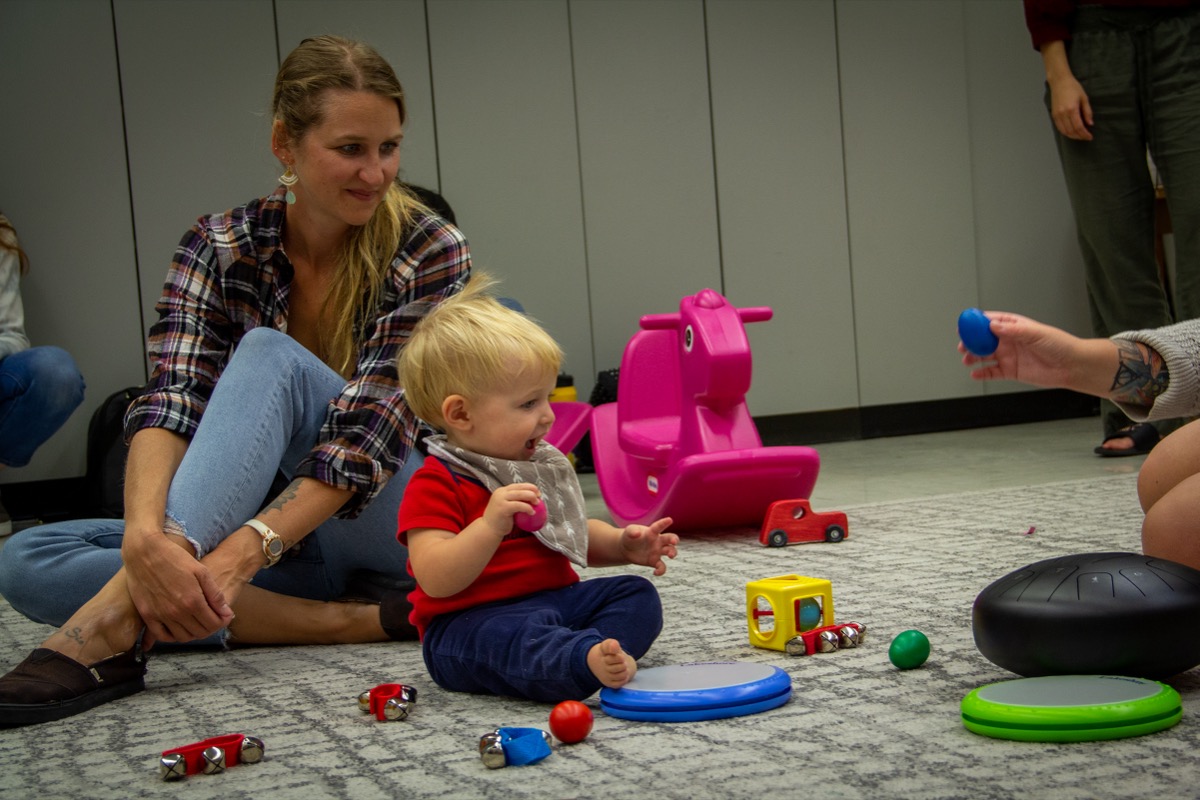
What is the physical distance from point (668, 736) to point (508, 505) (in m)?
0.25

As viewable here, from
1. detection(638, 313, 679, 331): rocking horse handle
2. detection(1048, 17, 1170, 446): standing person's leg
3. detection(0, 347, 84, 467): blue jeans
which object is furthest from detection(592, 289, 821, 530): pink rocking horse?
detection(0, 347, 84, 467): blue jeans

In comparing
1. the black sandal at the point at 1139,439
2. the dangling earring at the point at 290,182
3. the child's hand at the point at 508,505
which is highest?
the dangling earring at the point at 290,182

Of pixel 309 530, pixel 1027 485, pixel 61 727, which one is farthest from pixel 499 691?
A: pixel 1027 485

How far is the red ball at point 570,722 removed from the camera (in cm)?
104

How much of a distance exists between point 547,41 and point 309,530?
274 cm

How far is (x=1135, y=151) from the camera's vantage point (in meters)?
2.71

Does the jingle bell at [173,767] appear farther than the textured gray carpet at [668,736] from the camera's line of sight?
Yes

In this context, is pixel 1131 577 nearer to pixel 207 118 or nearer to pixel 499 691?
pixel 499 691

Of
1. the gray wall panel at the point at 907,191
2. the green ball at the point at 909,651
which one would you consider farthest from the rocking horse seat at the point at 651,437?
the gray wall panel at the point at 907,191

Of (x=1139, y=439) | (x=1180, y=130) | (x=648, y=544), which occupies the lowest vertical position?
(x=1139, y=439)

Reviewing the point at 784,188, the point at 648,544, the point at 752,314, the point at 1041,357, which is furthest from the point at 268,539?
the point at 784,188

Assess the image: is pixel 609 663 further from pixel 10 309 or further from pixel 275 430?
pixel 10 309

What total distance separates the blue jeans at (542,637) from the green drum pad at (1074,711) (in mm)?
358

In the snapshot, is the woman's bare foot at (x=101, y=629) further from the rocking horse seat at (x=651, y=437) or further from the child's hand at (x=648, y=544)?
the rocking horse seat at (x=651, y=437)
